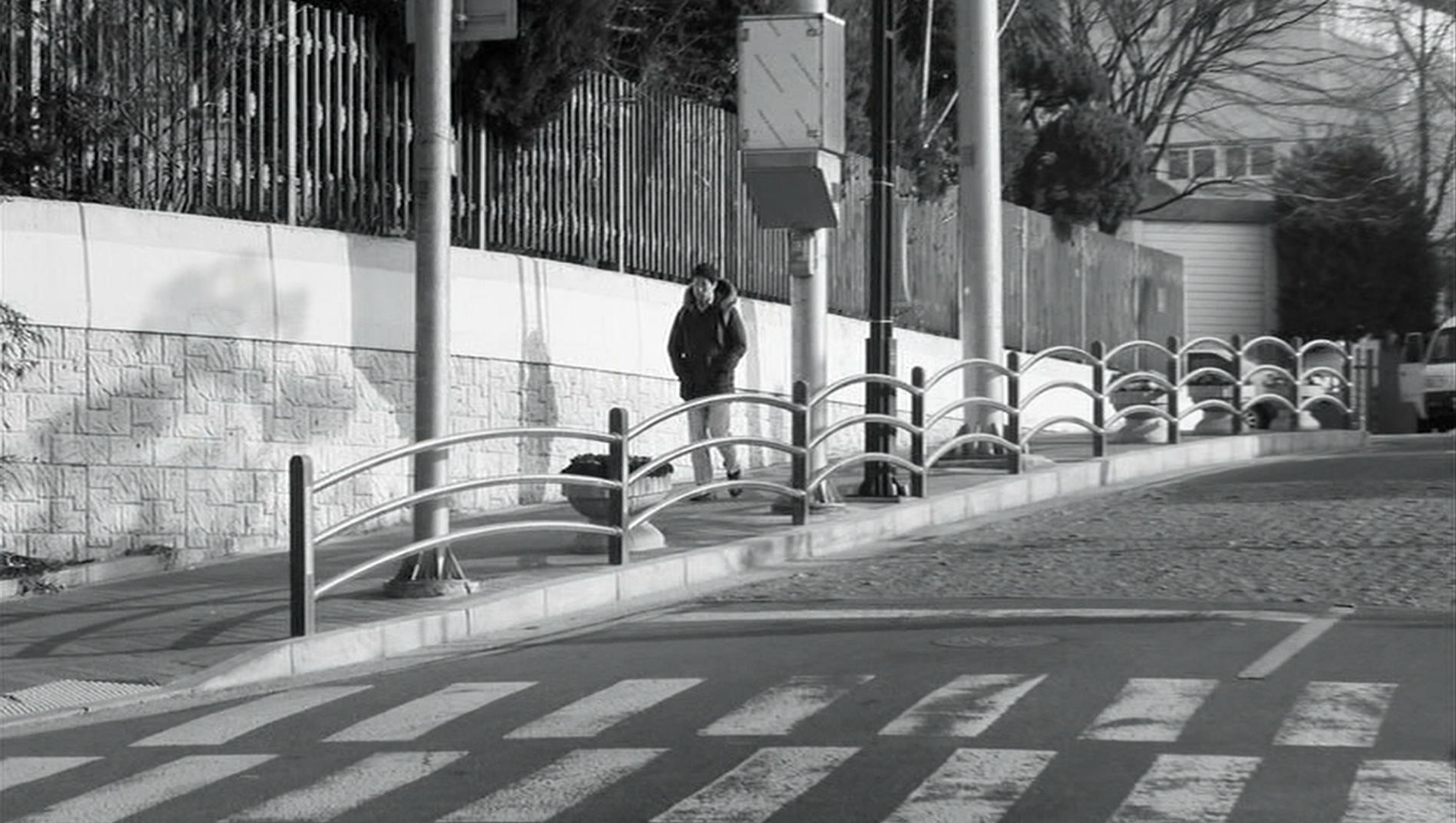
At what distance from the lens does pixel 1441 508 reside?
17.5m

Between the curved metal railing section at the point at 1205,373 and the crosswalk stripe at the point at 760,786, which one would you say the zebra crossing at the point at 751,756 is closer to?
the crosswalk stripe at the point at 760,786

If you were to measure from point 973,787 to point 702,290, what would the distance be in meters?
11.2

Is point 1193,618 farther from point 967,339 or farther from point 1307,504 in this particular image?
point 967,339

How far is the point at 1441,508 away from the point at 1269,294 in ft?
113

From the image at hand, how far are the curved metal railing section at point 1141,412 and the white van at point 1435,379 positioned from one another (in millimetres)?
15171

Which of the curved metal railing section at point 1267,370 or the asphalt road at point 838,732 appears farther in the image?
the curved metal railing section at point 1267,370

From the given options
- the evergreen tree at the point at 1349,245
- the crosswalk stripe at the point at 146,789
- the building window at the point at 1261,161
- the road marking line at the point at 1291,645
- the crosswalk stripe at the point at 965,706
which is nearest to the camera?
the crosswalk stripe at the point at 146,789

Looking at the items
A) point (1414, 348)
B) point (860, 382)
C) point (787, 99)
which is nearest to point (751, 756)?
point (787, 99)

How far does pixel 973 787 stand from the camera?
774 cm

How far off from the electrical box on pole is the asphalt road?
5.61 m

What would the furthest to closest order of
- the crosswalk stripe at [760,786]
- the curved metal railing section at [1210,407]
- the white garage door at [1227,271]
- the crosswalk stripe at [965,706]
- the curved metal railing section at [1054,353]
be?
1. the white garage door at [1227,271]
2. the curved metal railing section at [1210,407]
3. the curved metal railing section at [1054,353]
4. the crosswalk stripe at [965,706]
5. the crosswalk stripe at [760,786]

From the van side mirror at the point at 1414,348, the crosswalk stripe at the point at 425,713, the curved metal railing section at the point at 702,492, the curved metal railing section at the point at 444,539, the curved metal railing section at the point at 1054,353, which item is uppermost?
the van side mirror at the point at 1414,348

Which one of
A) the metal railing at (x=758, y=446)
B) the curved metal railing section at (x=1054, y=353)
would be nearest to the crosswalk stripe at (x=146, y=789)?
the metal railing at (x=758, y=446)

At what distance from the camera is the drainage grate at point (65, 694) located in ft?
32.3
